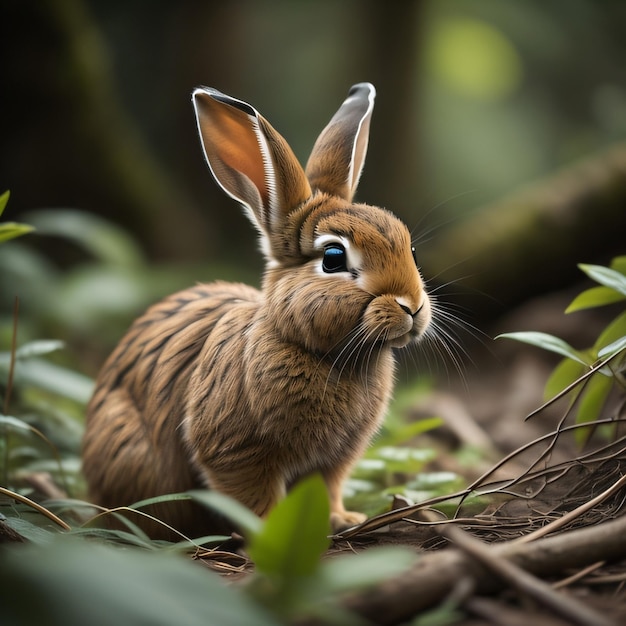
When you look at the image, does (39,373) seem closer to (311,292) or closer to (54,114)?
(311,292)

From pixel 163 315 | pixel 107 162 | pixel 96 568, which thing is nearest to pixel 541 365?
pixel 163 315

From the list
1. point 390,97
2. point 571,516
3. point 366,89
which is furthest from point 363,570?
point 390,97

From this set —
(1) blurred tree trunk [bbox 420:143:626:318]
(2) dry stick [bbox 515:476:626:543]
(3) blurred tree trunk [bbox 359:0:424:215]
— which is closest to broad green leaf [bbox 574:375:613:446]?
(2) dry stick [bbox 515:476:626:543]

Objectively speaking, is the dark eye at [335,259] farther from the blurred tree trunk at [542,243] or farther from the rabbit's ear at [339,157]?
the blurred tree trunk at [542,243]

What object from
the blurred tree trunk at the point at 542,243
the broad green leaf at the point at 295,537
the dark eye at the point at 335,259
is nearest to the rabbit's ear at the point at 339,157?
the dark eye at the point at 335,259

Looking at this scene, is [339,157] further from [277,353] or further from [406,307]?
[277,353]

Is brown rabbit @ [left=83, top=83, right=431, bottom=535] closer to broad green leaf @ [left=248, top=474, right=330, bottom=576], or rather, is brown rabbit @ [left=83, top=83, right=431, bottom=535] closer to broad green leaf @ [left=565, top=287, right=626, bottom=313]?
broad green leaf @ [left=565, top=287, right=626, bottom=313]
